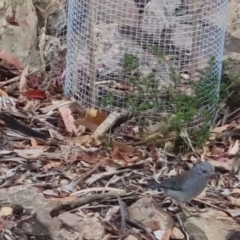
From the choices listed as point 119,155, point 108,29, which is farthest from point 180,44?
point 119,155

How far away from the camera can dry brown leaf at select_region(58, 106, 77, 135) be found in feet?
16.1

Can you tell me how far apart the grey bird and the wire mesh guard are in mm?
1042

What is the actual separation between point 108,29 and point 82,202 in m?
1.65

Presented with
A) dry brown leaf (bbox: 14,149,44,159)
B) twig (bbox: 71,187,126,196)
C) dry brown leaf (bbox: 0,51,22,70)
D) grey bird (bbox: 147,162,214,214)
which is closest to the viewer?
grey bird (bbox: 147,162,214,214)

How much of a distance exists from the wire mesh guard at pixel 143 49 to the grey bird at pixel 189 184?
1.04 meters

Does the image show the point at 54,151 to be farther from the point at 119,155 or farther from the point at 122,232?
the point at 122,232

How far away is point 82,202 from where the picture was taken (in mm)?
3920

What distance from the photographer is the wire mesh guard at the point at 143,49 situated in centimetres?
497

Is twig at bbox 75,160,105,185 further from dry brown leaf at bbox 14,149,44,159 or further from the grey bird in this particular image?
the grey bird

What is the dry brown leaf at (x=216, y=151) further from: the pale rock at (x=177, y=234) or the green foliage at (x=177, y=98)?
the pale rock at (x=177, y=234)

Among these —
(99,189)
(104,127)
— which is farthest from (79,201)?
(104,127)

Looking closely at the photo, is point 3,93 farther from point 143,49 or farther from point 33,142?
point 143,49

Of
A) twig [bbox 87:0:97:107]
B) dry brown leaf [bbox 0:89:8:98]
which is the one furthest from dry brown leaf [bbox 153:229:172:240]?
dry brown leaf [bbox 0:89:8:98]

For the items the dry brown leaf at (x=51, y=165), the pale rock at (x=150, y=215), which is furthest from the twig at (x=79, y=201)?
the dry brown leaf at (x=51, y=165)
